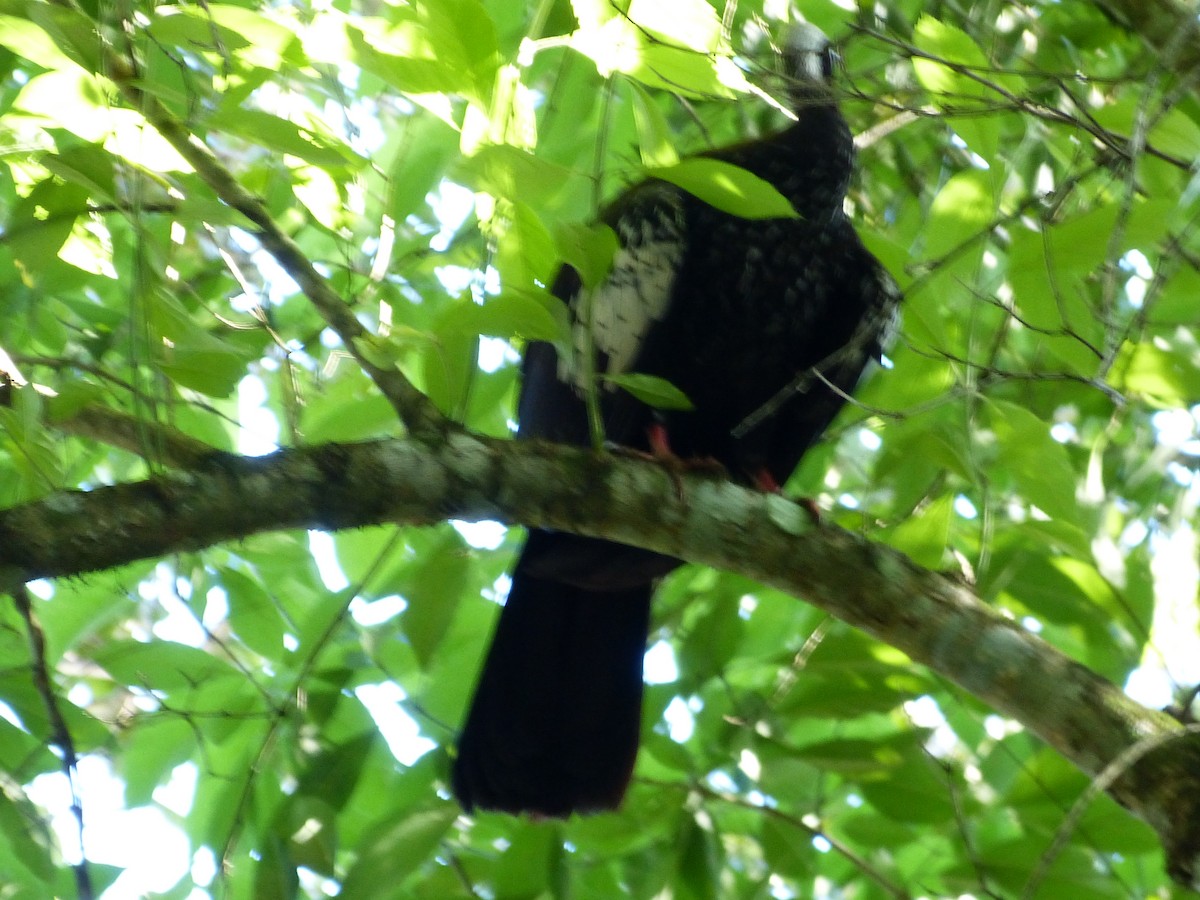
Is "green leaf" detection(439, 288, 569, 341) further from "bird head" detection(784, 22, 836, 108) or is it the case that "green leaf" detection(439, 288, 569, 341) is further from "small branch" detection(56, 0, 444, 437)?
"bird head" detection(784, 22, 836, 108)

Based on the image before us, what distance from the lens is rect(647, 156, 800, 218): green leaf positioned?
1313 mm

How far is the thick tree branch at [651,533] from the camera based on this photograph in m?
1.44

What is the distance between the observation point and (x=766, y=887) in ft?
6.89

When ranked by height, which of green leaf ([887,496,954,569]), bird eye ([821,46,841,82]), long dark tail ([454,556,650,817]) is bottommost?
long dark tail ([454,556,650,817])

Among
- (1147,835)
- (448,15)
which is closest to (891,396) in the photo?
(1147,835)

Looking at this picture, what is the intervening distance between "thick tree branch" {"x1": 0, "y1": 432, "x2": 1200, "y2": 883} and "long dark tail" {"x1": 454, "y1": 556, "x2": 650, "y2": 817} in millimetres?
610

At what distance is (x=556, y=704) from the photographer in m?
2.37

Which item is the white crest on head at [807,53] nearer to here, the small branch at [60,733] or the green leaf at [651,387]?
the green leaf at [651,387]

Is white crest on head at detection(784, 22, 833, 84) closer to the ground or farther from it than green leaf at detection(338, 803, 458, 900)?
farther from it

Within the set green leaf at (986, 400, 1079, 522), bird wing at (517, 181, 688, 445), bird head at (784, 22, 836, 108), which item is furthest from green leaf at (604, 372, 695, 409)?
bird head at (784, 22, 836, 108)

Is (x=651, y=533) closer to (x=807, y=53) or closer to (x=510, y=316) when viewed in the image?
(x=510, y=316)

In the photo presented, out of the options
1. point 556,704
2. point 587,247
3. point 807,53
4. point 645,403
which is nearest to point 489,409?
point 645,403

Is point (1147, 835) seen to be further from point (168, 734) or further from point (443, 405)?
point (168, 734)

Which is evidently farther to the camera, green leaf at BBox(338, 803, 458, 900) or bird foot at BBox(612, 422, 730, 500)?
bird foot at BBox(612, 422, 730, 500)
